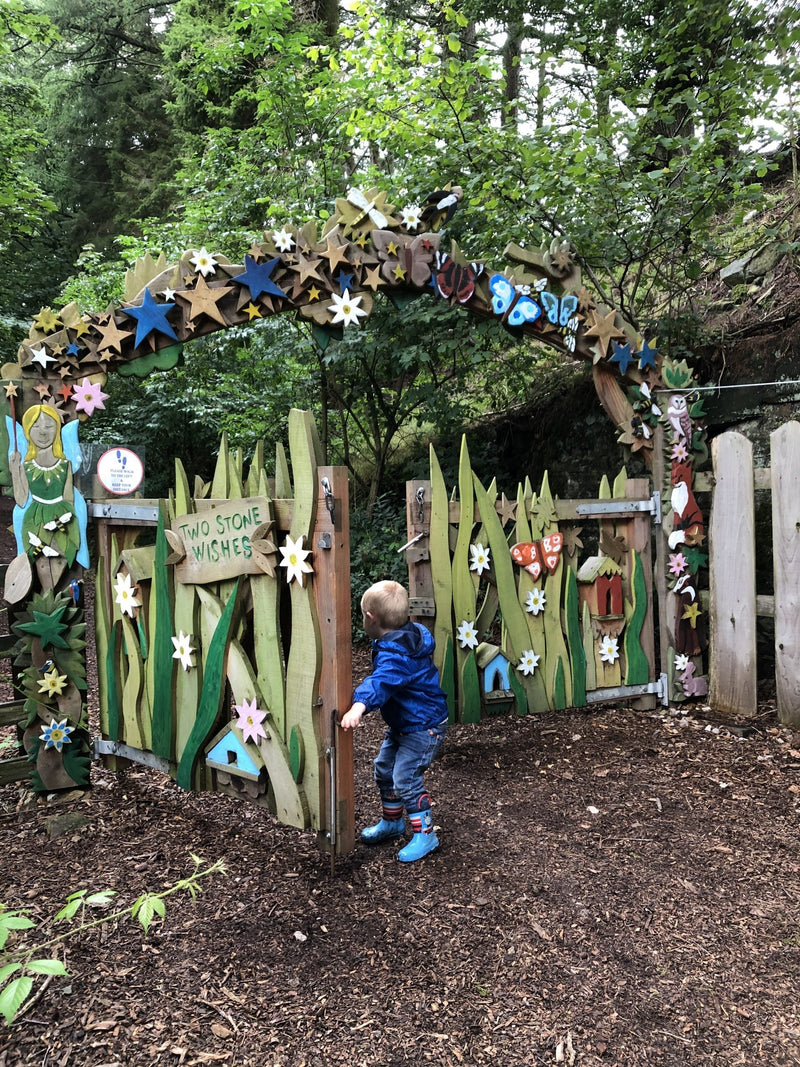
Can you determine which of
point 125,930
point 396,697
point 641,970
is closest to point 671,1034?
point 641,970

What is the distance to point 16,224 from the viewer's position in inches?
365

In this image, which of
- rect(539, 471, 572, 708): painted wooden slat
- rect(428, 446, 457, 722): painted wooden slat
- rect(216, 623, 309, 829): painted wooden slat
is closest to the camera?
rect(216, 623, 309, 829): painted wooden slat

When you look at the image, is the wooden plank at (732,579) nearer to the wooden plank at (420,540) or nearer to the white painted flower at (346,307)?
the wooden plank at (420,540)

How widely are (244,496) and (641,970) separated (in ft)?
7.43

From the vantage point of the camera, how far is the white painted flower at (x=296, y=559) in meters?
2.70

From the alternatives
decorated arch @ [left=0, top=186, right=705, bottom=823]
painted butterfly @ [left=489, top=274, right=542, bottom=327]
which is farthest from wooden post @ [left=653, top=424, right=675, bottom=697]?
decorated arch @ [left=0, top=186, right=705, bottom=823]

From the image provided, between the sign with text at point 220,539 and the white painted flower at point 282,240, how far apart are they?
1.45 m

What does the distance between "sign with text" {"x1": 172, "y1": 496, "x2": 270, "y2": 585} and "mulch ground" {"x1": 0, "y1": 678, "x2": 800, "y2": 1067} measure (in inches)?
→ 47.1

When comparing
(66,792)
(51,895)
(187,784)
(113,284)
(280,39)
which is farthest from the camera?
(113,284)

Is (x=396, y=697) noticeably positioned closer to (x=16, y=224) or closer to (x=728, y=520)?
(x=728, y=520)

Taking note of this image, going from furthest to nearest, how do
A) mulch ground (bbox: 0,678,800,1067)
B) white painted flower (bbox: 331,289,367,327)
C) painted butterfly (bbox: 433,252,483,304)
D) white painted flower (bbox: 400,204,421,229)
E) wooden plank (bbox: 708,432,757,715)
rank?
wooden plank (bbox: 708,432,757,715)
painted butterfly (bbox: 433,252,483,304)
white painted flower (bbox: 400,204,421,229)
white painted flower (bbox: 331,289,367,327)
mulch ground (bbox: 0,678,800,1067)

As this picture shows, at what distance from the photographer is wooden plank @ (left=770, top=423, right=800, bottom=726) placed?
414cm

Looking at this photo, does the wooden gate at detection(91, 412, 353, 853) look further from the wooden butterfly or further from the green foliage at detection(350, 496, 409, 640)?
the green foliage at detection(350, 496, 409, 640)

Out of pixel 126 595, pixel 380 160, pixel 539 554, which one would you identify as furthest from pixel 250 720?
pixel 380 160
